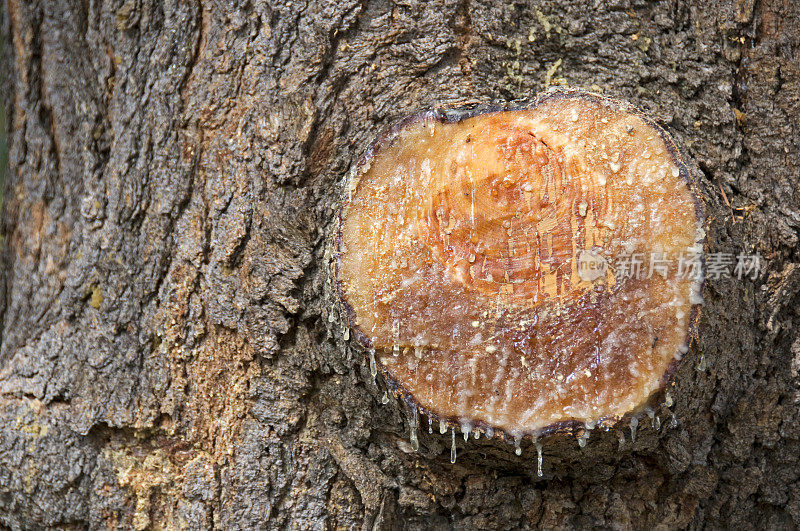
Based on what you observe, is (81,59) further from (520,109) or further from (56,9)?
(520,109)

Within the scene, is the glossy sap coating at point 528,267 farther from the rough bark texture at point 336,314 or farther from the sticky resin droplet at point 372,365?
the rough bark texture at point 336,314

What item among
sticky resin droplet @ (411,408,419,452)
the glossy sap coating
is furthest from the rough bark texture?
the glossy sap coating

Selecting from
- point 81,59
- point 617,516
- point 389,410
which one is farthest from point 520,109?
point 81,59

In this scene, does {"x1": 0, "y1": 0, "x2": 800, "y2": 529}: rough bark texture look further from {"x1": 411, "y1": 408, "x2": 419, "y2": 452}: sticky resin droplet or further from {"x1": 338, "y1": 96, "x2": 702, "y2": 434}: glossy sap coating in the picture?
{"x1": 338, "y1": 96, "x2": 702, "y2": 434}: glossy sap coating

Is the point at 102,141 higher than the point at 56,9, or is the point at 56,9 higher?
the point at 56,9

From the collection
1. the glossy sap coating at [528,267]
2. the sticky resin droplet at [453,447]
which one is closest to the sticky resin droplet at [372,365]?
the glossy sap coating at [528,267]
